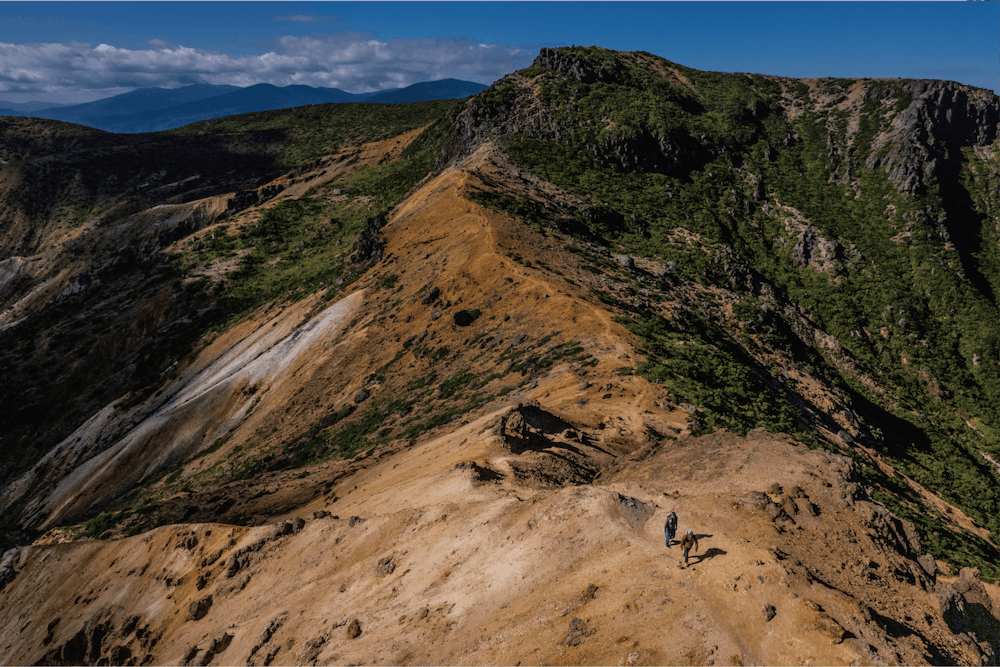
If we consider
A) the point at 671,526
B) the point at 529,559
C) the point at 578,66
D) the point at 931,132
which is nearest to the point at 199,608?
the point at 529,559

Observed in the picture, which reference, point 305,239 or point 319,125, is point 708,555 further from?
point 319,125

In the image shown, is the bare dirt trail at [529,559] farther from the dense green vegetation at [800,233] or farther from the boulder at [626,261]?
the boulder at [626,261]

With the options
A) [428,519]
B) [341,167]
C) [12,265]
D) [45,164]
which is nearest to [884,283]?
[428,519]

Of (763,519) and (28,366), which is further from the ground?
(763,519)

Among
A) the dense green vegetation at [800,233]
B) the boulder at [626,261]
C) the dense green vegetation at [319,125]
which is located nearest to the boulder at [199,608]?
the dense green vegetation at [800,233]

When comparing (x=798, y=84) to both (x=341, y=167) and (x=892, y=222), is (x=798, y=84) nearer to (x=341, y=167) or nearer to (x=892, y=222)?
(x=892, y=222)

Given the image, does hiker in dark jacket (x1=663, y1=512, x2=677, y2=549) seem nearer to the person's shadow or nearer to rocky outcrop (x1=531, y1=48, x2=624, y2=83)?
the person's shadow
